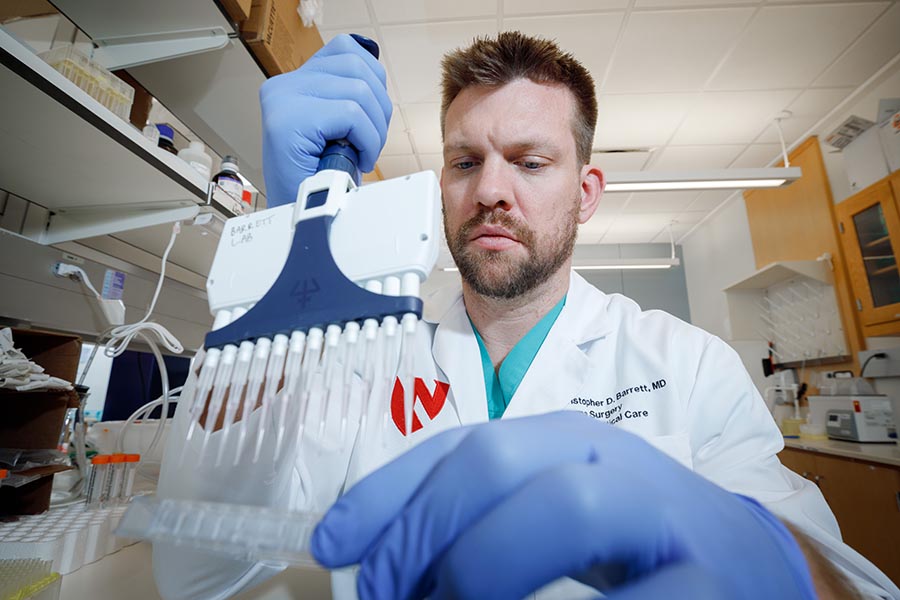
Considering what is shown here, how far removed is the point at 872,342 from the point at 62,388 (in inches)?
186

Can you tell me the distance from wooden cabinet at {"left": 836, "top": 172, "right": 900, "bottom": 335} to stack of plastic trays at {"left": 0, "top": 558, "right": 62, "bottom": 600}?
412 centimetres

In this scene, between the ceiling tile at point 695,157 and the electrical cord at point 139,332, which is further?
the ceiling tile at point 695,157

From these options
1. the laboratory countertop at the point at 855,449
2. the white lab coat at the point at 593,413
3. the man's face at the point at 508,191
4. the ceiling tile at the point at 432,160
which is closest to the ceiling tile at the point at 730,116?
the ceiling tile at the point at 432,160

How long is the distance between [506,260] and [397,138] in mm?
3216

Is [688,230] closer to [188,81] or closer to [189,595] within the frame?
[188,81]

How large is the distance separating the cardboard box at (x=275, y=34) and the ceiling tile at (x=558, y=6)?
1525mm

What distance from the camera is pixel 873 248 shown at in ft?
9.75

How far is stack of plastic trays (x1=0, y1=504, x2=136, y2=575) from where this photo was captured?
0.74m

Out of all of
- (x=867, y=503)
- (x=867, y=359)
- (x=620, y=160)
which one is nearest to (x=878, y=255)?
(x=867, y=359)

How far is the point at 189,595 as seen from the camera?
0.68 metres

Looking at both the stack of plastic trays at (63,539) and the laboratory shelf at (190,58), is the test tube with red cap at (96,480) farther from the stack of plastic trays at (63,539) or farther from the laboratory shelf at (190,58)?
the laboratory shelf at (190,58)

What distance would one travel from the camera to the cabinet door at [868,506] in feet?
7.15

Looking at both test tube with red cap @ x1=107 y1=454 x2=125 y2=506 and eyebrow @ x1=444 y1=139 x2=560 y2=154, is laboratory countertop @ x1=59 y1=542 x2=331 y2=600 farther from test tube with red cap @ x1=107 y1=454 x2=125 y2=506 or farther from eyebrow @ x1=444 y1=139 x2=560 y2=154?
eyebrow @ x1=444 y1=139 x2=560 y2=154

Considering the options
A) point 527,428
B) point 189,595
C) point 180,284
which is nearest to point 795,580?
point 527,428
